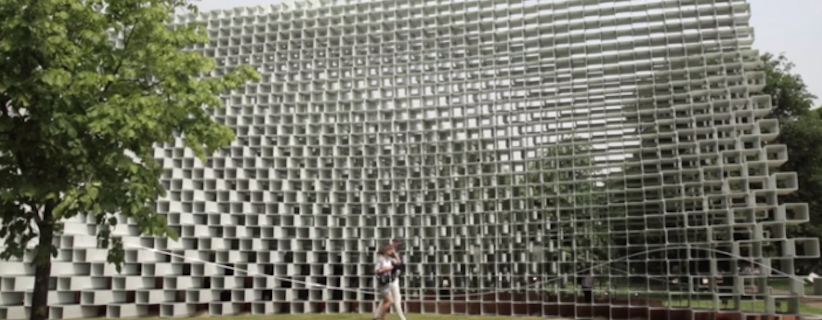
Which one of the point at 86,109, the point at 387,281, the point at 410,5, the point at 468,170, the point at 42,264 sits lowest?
the point at 387,281

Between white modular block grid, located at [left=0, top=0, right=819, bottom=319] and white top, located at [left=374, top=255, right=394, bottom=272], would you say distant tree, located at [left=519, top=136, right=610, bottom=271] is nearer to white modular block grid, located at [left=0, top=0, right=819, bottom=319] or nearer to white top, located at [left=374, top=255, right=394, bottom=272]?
white modular block grid, located at [left=0, top=0, right=819, bottom=319]

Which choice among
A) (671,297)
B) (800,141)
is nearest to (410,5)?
(671,297)

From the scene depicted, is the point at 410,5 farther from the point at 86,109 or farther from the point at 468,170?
the point at 86,109

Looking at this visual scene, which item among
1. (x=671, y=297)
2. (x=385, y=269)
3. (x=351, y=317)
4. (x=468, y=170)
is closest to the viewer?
(x=385, y=269)

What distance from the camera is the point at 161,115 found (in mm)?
6867

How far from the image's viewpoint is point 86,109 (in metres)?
6.68

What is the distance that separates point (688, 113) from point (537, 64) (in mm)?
2783

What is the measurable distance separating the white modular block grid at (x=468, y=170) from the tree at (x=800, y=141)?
10684 mm

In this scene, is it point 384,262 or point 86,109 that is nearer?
point 86,109

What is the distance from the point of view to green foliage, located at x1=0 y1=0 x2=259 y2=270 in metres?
6.41

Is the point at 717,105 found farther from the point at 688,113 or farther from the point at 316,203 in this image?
the point at 316,203

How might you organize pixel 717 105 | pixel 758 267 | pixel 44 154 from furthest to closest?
pixel 717 105 < pixel 758 267 < pixel 44 154

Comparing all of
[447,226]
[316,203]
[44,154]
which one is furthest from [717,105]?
[44,154]

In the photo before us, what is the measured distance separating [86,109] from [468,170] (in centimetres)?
737
